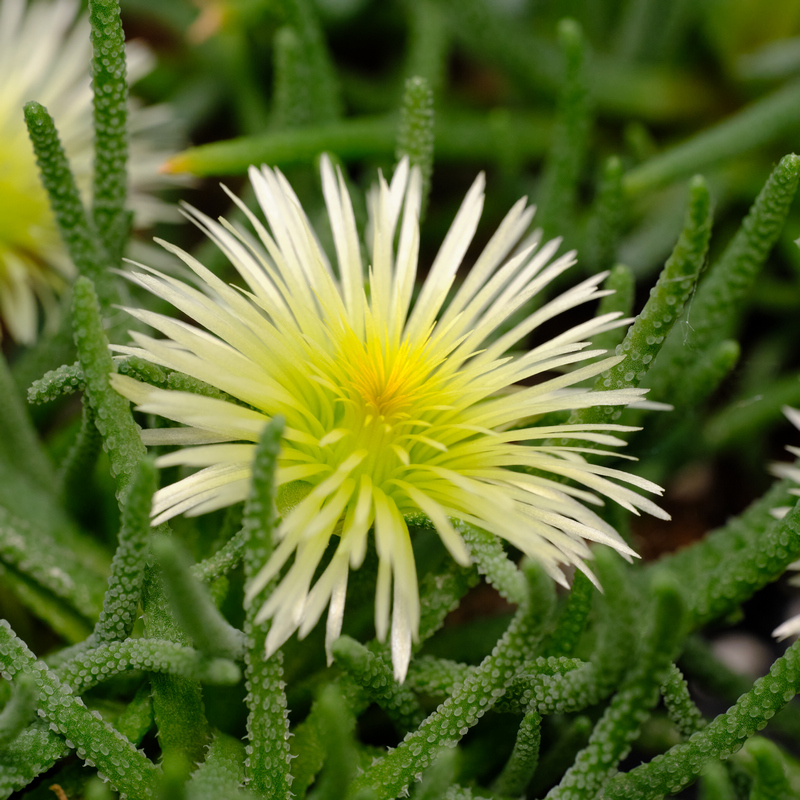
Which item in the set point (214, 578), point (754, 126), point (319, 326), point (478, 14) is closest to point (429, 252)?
point (478, 14)

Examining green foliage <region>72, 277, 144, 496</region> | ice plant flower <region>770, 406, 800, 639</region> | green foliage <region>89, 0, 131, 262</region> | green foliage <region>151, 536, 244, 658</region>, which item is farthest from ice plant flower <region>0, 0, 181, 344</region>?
ice plant flower <region>770, 406, 800, 639</region>

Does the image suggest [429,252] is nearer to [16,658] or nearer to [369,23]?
[369,23]

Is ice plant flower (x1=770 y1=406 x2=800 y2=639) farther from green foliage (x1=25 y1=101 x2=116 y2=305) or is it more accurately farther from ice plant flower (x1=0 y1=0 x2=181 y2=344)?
ice plant flower (x1=0 y1=0 x2=181 y2=344)

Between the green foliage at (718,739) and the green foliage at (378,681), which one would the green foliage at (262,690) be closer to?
the green foliage at (378,681)

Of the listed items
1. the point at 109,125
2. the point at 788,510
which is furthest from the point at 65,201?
the point at 788,510

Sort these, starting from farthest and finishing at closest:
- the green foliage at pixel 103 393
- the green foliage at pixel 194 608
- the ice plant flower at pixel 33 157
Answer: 1. the ice plant flower at pixel 33 157
2. the green foliage at pixel 103 393
3. the green foliage at pixel 194 608

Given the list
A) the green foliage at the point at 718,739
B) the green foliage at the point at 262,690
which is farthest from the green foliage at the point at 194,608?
the green foliage at the point at 718,739
